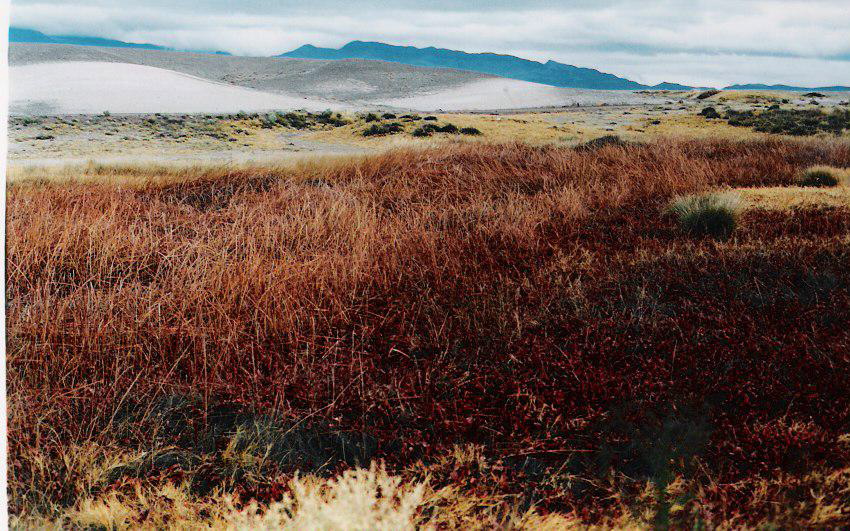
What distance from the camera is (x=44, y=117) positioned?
38.5 ft

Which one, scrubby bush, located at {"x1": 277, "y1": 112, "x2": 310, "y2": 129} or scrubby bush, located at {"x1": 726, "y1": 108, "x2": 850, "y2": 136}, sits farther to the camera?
scrubby bush, located at {"x1": 277, "y1": 112, "x2": 310, "y2": 129}

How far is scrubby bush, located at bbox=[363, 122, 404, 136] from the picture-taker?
15.8 m

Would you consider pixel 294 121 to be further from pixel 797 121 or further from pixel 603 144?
pixel 797 121

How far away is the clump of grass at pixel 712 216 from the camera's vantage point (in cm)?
409

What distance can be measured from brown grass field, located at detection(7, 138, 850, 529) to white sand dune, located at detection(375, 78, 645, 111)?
102 ft

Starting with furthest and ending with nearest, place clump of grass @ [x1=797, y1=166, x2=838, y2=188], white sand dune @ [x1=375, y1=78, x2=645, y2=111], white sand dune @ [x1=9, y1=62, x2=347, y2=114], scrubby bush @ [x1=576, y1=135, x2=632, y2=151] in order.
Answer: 1. white sand dune @ [x1=375, y1=78, x2=645, y2=111]
2. white sand dune @ [x1=9, y1=62, x2=347, y2=114]
3. scrubby bush @ [x1=576, y1=135, x2=632, y2=151]
4. clump of grass @ [x1=797, y1=166, x2=838, y2=188]

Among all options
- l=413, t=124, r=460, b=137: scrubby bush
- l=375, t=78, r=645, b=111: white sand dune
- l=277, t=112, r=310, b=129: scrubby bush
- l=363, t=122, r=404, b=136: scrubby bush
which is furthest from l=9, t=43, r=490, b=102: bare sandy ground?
l=413, t=124, r=460, b=137: scrubby bush

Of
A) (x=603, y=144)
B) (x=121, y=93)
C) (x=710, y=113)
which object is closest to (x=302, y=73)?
(x=121, y=93)

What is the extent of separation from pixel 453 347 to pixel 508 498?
1.03m

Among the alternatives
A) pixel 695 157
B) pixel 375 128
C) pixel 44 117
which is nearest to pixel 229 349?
pixel 695 157

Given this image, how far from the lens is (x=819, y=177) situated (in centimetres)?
451

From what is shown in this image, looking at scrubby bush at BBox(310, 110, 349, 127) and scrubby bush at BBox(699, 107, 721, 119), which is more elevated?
scrubby bush at BBox(699, 107, 721, 119)

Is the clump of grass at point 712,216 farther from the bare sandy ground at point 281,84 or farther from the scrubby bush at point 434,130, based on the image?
the bare sandy ground at point 281,84

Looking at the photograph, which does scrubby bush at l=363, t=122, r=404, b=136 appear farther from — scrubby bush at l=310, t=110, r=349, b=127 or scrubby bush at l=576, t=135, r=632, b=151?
scrubby bush at l=576, t=135, r=632, b=151
